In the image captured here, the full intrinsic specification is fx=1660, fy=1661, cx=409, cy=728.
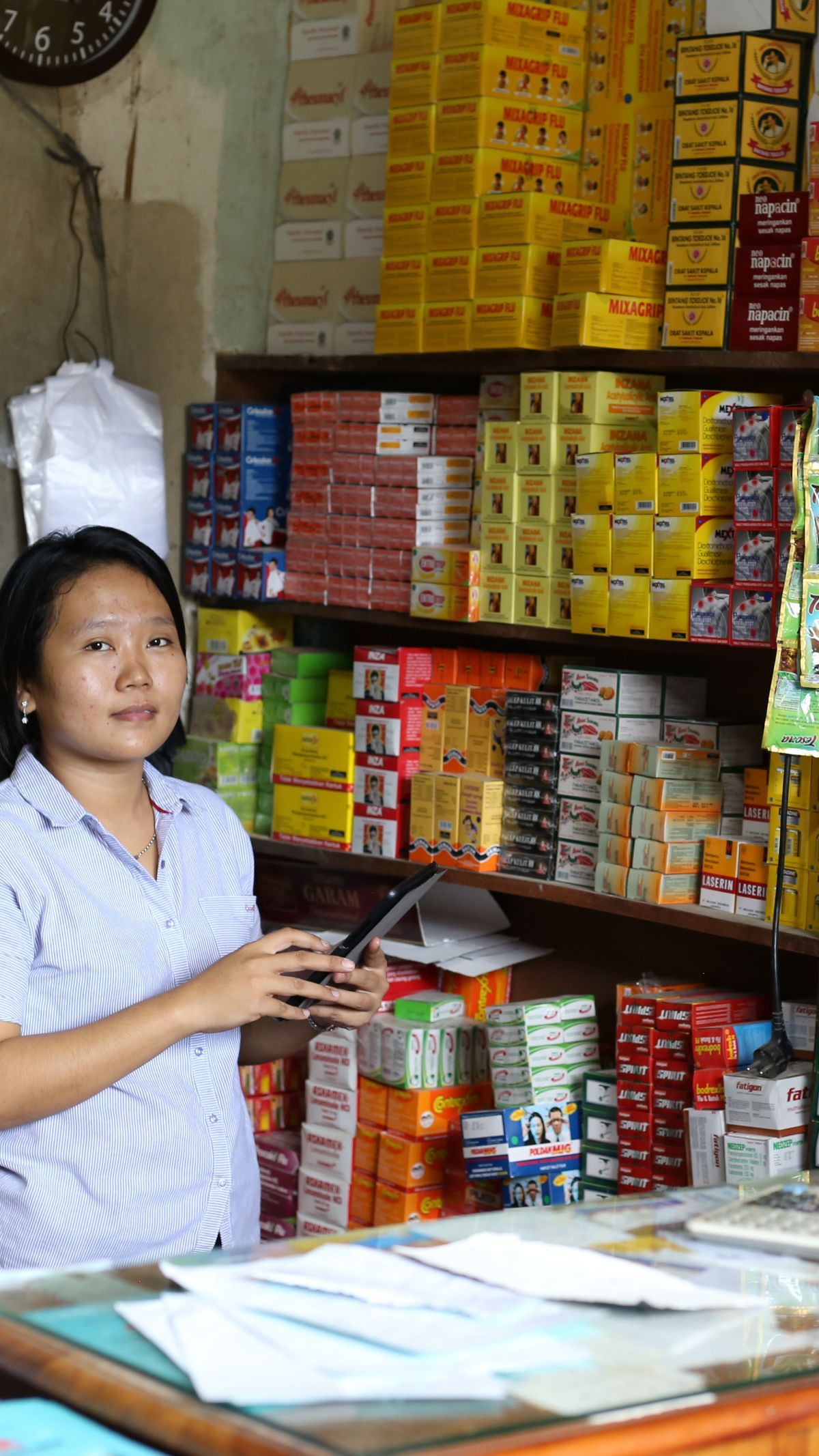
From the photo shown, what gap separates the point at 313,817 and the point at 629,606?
1128 millimetres

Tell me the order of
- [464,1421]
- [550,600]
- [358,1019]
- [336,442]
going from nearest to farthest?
[464,1421] → [358,1019] → [550,600] → [336,442]

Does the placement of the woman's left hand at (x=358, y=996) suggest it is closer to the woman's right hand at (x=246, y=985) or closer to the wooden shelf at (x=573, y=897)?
the woman's right hand at (x=246, y=985)

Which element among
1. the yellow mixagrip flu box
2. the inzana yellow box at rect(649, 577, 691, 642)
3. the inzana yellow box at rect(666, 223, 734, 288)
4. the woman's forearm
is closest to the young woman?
the woman's forearm

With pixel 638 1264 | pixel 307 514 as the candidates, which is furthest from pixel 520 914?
pixel 638 1264

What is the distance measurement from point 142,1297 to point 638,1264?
463 mm

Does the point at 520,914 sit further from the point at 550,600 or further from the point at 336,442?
the point at 336,442

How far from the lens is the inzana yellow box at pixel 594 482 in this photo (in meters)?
3.43

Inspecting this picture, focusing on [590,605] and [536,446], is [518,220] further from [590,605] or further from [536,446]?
Answer: [590,605]

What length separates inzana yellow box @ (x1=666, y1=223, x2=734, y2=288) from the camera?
3.28 meters

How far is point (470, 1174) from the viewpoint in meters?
3.65

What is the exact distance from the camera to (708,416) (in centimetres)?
325

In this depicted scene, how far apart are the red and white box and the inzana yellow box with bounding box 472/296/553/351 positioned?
0.74 m

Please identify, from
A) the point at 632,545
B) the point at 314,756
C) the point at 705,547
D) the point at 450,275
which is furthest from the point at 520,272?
the point at 314,756

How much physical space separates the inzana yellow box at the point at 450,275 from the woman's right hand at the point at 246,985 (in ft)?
6.90
